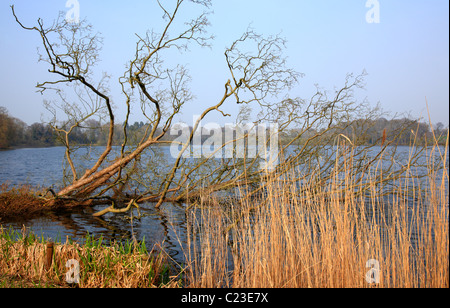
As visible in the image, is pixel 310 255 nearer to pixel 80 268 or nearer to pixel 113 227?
pixel 80 268

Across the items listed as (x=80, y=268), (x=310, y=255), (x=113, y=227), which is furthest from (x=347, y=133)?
(x=80, y=268)

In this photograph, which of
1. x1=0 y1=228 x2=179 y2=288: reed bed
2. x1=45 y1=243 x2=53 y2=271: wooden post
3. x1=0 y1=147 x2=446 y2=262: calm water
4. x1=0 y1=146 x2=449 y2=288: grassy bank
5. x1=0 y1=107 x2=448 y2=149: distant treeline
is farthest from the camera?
x1=0 y1=147 x2=446 y2=262: calm water

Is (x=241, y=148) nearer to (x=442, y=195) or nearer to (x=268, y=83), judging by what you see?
(x=268, y=83)

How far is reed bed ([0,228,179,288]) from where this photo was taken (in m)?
3.80

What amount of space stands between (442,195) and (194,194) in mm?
6933

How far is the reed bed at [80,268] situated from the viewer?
150 inches

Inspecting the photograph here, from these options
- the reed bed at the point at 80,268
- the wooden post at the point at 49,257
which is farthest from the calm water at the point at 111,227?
the wooden post at the point at 49,257

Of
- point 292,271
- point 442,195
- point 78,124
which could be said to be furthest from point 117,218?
point 442,195

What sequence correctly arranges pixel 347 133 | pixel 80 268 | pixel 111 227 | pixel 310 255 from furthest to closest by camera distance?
pixel 111 227, pixel 347 133, pixel 80 268, pixel 310 255

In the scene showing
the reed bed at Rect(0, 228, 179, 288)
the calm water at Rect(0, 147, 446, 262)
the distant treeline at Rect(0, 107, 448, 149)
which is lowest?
the calm water at Rect(0, 147, 446, 262)

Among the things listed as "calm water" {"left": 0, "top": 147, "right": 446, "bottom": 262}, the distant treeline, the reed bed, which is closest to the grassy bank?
the reed bed

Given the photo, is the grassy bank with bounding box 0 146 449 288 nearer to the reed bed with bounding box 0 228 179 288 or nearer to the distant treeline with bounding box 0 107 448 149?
the reed bed with bounding box 0 228 179 288

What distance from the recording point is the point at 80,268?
3.96 metres

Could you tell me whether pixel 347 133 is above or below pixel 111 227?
above
